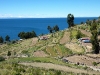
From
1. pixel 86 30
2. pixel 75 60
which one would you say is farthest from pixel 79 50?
pixel 86 30

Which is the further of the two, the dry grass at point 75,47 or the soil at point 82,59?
the dry grass at point 75,47

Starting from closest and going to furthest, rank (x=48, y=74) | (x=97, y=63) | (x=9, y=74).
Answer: (x=9, y=74)
(x=48, y=74)
(x=97, y=63)

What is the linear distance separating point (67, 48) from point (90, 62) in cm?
1588

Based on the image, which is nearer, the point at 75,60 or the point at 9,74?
the point at 9,74

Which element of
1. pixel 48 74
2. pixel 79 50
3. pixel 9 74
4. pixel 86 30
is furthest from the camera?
pixel 86 30

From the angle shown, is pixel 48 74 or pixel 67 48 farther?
pixel 67 48

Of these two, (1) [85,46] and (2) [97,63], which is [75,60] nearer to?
(2) [97,63]

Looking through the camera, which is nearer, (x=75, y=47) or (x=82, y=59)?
(x=82, y=59)

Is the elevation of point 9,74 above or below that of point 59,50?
above

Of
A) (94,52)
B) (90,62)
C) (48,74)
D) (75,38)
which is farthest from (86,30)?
(48,74)

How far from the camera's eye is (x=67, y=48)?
5862 cm

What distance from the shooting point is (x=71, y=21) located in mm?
102750

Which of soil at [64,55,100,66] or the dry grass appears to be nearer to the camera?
soil at [64,55,100,66]

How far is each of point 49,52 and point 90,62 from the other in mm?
16508
